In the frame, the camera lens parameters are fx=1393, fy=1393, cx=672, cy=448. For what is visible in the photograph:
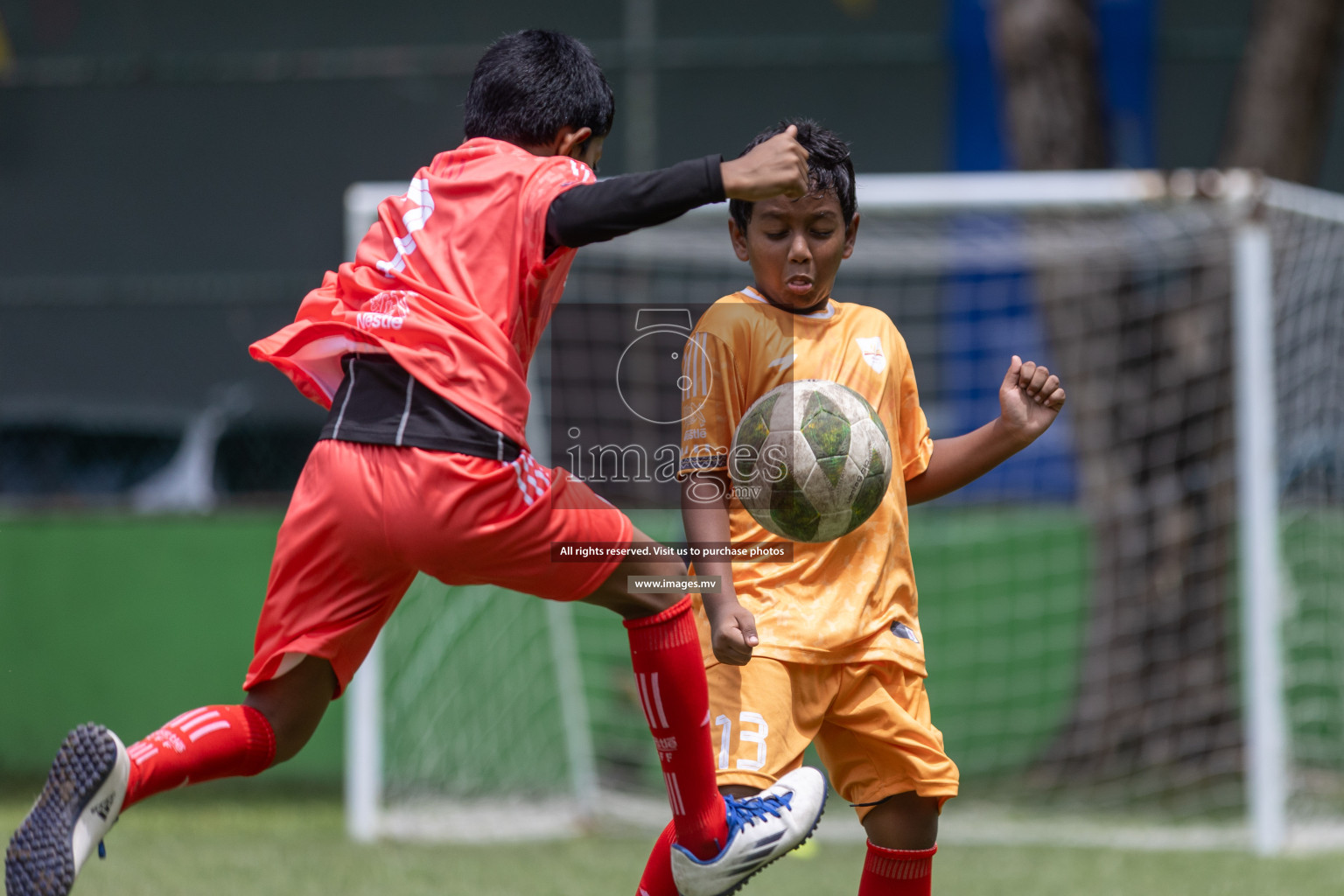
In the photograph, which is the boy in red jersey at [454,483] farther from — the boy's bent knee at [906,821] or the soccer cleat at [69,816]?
the boy's bent knee at [906,821]

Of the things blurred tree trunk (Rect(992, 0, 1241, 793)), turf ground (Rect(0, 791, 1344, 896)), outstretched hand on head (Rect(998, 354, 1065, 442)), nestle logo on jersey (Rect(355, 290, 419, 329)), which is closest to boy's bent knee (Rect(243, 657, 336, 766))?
nestle logo on jersey (Rect(355, 290, 419, 329))

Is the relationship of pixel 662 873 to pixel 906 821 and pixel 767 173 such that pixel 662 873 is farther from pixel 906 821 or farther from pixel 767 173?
pixel 767 173

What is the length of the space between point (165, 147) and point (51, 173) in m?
0.63

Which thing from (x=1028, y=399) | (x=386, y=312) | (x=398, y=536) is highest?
(x=386, y=312)

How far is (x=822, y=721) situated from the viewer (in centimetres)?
270

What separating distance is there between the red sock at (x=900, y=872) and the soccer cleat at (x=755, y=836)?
9.1 inches

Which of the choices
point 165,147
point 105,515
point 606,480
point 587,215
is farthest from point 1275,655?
point 165,147

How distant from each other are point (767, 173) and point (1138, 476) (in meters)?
4.65

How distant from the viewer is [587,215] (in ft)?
7.61

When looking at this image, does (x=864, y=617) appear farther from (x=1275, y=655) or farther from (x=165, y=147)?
(x=165, y=147)

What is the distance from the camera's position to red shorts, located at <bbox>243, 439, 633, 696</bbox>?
2.39m

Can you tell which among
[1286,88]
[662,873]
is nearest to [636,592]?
[662,873]

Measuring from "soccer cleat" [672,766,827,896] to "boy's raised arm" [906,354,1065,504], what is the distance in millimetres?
718

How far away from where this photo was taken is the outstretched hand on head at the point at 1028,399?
2758 mm
